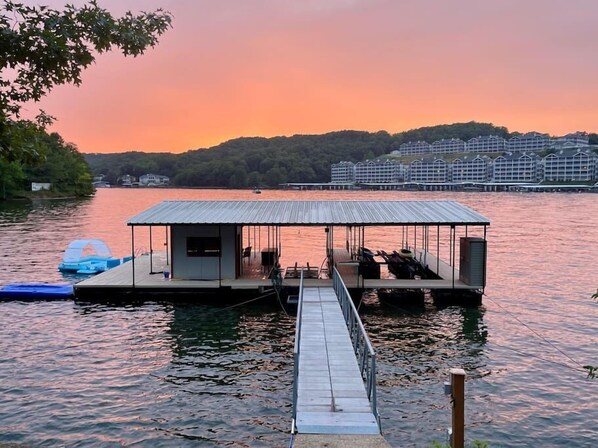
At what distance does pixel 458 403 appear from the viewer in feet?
27.1

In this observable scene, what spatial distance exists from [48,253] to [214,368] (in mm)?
30898

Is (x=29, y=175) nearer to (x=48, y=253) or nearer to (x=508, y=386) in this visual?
(x=48, y=253)

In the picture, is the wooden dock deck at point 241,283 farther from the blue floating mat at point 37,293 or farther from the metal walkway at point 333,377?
the metal walkway at point 333,377

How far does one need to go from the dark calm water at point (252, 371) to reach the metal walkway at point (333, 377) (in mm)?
1512

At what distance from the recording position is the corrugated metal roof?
2305 cm

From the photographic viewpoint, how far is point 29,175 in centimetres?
12719

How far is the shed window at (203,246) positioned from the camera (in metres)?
24.3

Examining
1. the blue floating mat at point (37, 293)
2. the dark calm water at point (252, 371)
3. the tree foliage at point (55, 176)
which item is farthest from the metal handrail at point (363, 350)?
the tree foliage at point (55, 176)

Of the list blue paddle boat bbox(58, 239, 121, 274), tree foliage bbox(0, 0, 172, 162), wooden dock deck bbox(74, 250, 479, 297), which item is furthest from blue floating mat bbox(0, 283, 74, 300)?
tree foliage bbox(0, 0, 172, 162)

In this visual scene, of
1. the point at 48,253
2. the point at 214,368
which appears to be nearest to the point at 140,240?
the point at 48,253

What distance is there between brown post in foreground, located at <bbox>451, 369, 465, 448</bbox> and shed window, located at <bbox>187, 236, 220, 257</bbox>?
55.8 feet

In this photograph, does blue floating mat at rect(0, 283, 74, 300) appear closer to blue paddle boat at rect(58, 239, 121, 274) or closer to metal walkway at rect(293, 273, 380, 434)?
blue paddle boat at rect(58, 239, 121, 274)

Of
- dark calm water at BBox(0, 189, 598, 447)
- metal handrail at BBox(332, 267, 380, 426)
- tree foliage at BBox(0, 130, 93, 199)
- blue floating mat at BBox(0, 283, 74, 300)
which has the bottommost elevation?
dark calm water at BBox(0, 189, 598, 447)

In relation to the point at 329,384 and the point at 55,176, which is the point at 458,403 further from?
the point at 55,176
